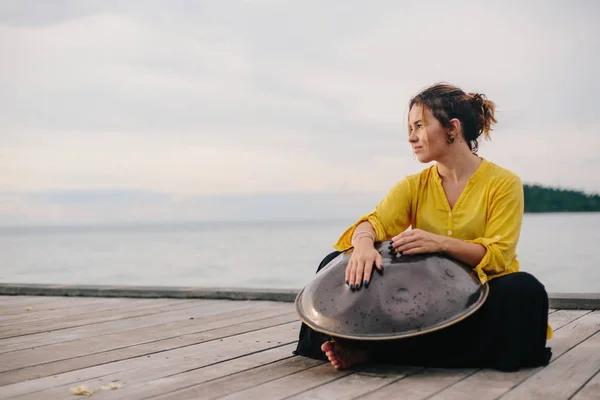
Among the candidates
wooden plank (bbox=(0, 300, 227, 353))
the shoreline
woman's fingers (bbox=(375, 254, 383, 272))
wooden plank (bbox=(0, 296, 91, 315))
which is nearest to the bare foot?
woman's fingers (bbox=(375, 254, 383, 272))

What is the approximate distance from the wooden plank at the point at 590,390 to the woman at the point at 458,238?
276mm

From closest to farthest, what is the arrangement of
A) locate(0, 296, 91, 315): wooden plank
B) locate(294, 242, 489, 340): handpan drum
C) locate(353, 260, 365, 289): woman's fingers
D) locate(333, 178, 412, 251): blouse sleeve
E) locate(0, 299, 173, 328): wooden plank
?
locate(294, 242, 489, 340): handpan drum < locate(353, 260, 365, 289): woman's fingers < locate(333, 178, 412, 251): blouse sleeve < locate(0, 299, 173, 328): wooden plank < locate(0, 296, 91, 315): wooden plank

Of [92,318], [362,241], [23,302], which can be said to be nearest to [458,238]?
[362,241]

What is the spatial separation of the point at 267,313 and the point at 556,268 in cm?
2008

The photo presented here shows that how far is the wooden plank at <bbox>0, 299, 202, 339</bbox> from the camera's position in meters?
3.77

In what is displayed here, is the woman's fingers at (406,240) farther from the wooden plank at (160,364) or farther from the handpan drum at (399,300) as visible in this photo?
the wooden plank at (160,364)

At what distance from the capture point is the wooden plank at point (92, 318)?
12.4 feet

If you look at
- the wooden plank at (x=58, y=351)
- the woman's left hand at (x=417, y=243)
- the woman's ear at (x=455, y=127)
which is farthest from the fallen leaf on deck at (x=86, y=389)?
the woman's ear at (x=455, y=127)

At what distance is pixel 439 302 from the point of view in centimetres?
249

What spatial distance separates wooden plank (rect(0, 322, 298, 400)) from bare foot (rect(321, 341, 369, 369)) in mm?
565

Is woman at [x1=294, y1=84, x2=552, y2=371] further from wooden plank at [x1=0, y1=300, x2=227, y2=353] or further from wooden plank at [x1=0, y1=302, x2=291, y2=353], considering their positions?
wooden plank at [x1=0, y1=300, x2=227, y2=353]

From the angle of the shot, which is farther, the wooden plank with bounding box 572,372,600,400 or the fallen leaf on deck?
the fallen leaf on deck

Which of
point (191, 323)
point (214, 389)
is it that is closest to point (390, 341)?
point (214, 389)

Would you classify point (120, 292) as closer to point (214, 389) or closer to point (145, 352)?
point (145, 352)
